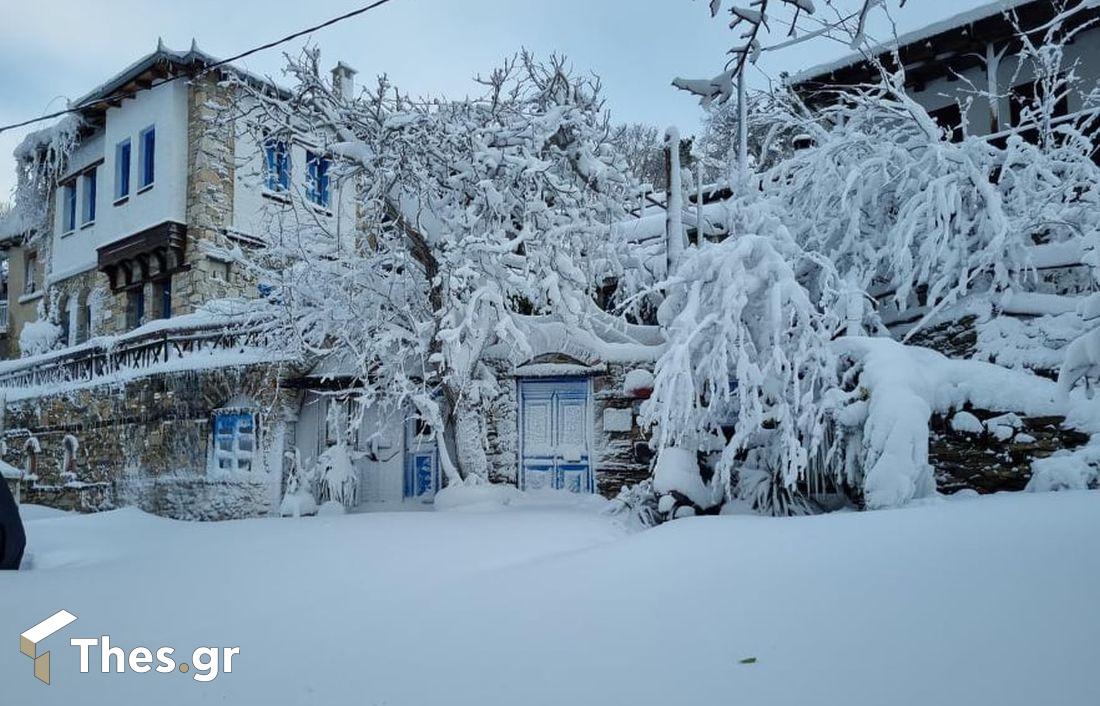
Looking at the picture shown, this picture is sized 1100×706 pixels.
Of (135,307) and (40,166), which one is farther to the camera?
(40,166)

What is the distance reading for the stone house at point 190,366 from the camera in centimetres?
1012

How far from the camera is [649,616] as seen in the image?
3.89 meters

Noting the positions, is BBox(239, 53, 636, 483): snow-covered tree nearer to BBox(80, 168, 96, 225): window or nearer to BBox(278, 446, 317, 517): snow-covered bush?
BBox(278, 446, 317, 517): snow-covered bush

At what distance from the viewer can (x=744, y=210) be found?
8945mm

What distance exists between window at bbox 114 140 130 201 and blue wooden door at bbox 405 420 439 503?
11332 mm

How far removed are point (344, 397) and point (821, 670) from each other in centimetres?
886

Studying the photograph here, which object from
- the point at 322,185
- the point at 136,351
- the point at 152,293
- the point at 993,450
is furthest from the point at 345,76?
the point at 993,450

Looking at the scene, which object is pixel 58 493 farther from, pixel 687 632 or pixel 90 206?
pixel 687 632

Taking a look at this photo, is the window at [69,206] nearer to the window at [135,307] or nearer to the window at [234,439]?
the window at [135,307]

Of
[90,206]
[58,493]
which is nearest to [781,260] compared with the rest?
[58,493]

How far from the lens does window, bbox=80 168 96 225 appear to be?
18.9m

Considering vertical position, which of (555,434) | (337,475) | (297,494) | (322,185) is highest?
(322,185)

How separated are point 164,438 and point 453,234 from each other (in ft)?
22.3

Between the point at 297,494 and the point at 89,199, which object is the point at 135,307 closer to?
the point at 89,199
